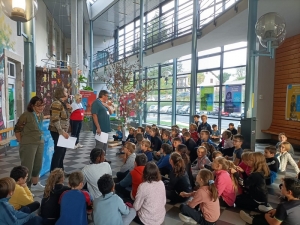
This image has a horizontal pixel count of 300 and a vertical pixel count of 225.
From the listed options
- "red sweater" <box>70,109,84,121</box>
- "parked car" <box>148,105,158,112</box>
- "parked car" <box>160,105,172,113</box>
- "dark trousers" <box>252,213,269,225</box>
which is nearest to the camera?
"dark trousers" <box>252,213,269,225</box>

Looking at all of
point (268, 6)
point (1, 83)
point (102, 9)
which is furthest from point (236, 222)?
point (102, 9)

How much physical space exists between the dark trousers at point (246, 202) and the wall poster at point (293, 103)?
490 centimetres

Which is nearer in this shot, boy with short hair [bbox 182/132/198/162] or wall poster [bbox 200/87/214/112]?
boy with short hair [bbox 182/132/198/162]

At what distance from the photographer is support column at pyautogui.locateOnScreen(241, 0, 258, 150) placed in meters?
4.33

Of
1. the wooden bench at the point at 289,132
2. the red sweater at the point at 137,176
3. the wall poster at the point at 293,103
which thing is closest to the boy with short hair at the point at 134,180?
the red sweater at the point at 137,176

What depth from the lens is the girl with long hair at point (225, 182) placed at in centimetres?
271

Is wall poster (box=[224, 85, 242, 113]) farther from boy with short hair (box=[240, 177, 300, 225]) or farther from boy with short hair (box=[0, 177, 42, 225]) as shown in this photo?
boy with short hair (box=[0, 177, 42, 225])

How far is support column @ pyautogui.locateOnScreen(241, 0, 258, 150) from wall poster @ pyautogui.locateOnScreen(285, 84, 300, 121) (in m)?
3.07

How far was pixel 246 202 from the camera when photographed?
2.81 meters

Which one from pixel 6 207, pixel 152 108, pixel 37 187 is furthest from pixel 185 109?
pixel 6 207

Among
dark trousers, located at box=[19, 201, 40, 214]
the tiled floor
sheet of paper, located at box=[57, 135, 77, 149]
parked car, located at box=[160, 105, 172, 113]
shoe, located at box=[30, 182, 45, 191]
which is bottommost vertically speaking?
the tiled floor

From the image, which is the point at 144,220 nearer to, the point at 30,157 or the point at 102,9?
the point at 30,157

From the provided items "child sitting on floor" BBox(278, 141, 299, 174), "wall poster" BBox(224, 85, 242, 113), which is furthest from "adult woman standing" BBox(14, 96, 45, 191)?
"wall poster" BBox(224, 85, 242, 113)

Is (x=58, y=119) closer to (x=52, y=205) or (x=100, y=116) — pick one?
(x=100, y=116)
